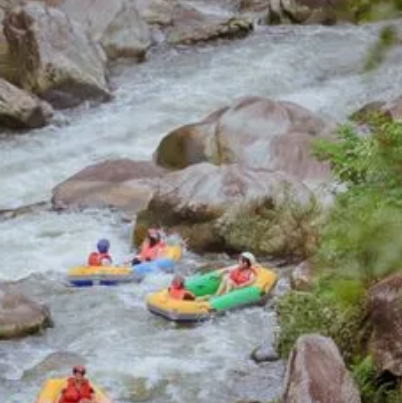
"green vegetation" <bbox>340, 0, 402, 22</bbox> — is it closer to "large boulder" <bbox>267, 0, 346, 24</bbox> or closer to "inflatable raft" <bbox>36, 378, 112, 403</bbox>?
"inflatable raft" <bbox>36, 378, 112, 403</bbox>

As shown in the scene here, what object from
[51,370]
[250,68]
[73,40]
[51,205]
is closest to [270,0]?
[250,68]

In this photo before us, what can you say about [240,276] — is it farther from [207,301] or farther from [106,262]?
[106,262]

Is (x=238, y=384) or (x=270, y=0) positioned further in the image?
(x=270, y=0)

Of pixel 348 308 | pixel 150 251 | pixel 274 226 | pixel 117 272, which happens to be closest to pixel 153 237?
pixel 150 251

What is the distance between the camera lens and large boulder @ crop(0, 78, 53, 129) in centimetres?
1566

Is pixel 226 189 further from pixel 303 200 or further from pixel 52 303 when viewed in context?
pixel 52 303

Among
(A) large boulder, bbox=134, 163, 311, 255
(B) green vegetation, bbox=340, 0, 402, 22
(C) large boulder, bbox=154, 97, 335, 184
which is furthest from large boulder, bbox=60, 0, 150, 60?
(B) green vegetation, bbox=340, 0, 402, 22

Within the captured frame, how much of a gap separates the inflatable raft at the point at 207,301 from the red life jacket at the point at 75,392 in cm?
210

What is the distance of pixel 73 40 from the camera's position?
57.5 feet

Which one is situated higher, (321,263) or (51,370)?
(321,263)

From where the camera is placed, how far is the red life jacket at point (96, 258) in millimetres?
11148

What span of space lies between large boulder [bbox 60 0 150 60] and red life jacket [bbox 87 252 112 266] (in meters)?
8.36

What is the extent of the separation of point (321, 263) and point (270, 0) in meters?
13.9

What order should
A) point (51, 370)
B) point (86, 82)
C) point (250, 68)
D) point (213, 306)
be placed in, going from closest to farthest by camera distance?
point (51, 370)
point (213, 306)
point (86, 82)
point (250, 68)
